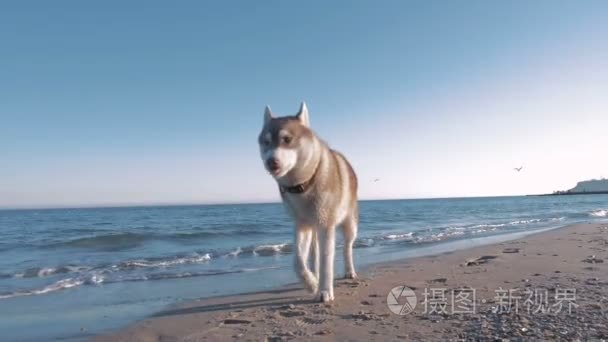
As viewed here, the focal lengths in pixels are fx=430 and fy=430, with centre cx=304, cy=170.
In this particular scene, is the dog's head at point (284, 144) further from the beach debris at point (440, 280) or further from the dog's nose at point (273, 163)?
the beach debris at point (440, 280)

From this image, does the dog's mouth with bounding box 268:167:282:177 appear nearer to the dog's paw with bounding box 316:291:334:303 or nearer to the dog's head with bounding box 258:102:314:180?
the dog's head with bounding box 258:102:314:180

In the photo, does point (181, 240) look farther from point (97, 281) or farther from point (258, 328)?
point (258, 328)

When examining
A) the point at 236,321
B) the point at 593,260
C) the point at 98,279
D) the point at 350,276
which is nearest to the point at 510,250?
the point at 593,260

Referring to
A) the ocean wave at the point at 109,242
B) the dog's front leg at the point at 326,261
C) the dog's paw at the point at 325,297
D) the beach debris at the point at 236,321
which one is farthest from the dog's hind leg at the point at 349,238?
the ocean wave at the point at 109,242

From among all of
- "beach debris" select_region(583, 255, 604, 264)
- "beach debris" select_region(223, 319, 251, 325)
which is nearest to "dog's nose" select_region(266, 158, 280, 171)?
"beach debris" select_region(223, 319, 251, 325)

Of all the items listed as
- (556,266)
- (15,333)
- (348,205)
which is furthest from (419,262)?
(15,333)

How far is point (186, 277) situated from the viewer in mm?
8508

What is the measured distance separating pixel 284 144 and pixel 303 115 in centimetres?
69

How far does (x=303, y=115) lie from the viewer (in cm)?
487

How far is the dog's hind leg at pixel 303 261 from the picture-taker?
5176 mm

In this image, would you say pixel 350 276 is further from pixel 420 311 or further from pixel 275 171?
pixel 275 171

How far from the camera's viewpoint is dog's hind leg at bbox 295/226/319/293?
518cm

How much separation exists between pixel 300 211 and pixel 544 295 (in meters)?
2.91

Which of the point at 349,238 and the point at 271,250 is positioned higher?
the point at 349,238
